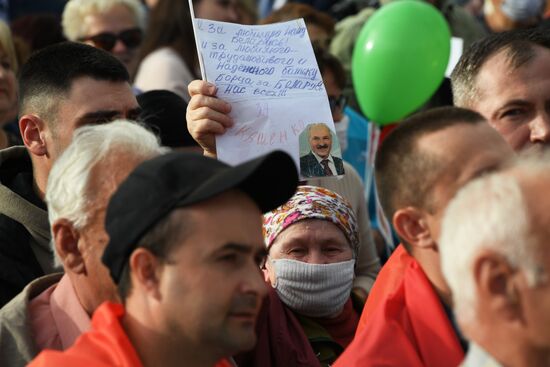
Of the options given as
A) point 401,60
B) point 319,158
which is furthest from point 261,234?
point 401,60

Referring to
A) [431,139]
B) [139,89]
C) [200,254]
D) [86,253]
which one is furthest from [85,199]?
[139,89]

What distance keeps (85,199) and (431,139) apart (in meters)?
1.03

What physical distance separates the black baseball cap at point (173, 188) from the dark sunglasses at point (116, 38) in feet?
15.0

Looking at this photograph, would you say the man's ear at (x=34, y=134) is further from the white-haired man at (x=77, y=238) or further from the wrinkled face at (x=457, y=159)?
the wrinkled face at (x=457, y=159)

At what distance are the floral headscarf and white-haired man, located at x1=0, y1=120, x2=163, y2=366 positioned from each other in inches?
42.2

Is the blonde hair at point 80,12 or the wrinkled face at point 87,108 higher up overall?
the wrinkled face at point 87,108

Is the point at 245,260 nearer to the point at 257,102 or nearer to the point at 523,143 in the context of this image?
the point at 257,102

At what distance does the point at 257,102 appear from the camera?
396 centimetres

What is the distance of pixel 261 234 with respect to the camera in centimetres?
302

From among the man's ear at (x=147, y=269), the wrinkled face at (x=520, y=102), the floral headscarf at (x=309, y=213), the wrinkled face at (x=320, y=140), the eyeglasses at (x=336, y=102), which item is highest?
the man's ear at (x=147, y=269)

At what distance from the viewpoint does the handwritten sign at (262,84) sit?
390 centimetres

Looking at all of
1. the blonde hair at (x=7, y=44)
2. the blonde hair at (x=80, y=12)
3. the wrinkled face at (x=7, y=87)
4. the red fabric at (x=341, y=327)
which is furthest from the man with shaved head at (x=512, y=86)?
the blonde hair at (x=80, y=12)

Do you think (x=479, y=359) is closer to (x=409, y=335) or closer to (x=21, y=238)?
(x=409, y=335)

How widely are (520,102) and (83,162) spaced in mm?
1747
